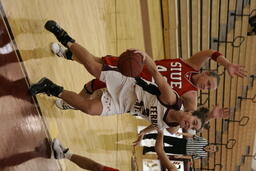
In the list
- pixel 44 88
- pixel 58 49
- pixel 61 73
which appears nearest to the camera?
pixel 44 88

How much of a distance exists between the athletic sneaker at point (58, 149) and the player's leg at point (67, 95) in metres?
0.57

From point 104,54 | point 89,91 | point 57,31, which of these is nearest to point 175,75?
point 89,91

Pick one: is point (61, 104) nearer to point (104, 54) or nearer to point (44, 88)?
point (44, 88)

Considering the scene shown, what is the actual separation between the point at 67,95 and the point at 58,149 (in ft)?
2.21

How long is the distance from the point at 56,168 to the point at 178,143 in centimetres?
378

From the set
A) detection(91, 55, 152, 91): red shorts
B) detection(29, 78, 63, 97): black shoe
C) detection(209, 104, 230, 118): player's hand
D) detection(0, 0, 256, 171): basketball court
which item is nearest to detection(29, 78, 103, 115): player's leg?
detection(29, 78, 63, 97): black shoe

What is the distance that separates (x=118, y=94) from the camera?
328cm

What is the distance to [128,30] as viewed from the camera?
6184 millimetres

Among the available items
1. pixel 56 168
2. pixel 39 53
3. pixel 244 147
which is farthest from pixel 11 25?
pixel 244 147

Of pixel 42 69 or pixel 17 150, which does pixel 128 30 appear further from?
pixel 17 150

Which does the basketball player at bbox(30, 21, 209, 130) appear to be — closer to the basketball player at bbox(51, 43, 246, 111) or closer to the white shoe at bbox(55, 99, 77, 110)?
the basketball player at bbox(51, 43, 246, 111)

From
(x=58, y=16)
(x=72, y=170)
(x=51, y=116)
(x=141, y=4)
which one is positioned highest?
(x=58, y=16)

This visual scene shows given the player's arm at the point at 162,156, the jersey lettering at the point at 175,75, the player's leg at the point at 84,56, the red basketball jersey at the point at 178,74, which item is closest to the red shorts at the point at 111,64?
the red basketball jersey at the point at 178,74

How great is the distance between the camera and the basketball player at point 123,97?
122 inches
